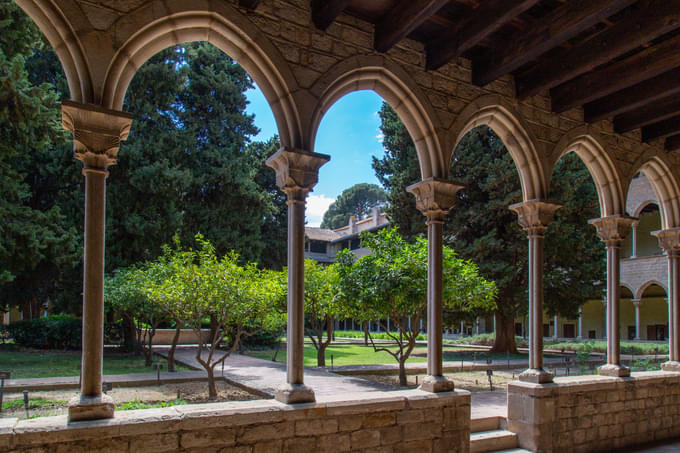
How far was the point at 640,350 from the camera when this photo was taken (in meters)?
15.8

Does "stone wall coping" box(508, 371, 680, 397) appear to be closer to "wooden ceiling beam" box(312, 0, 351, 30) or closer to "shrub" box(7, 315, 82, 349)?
"wooden ceiling beam" box(312, 0, 351, 30)

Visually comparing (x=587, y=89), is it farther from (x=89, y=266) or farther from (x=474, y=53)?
(x=89, y=266)

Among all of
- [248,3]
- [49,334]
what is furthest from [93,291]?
[49,334]

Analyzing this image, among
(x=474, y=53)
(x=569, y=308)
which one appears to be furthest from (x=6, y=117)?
(x=569, y=308)

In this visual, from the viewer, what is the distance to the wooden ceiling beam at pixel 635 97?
5457 mm

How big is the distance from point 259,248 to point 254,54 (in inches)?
533

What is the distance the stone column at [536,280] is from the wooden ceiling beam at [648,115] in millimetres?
1759

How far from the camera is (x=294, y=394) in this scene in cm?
386

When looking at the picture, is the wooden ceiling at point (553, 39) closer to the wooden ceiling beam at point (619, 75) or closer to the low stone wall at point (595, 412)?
the wooden ceiling beam at point (619, 75)

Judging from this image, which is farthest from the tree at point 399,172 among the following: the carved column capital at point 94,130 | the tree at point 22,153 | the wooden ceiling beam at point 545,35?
the carved column capital at point 94,130

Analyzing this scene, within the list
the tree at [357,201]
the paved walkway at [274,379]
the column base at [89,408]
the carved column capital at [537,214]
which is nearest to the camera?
the column base at [89,408]

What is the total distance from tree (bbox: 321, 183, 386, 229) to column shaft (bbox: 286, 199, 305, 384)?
45.1 metres

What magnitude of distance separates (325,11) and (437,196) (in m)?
2.01

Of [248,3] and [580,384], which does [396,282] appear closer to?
[580,384]
